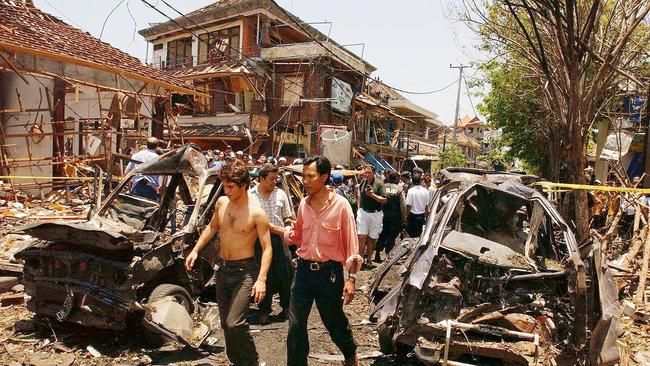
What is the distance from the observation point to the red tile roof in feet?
35.8

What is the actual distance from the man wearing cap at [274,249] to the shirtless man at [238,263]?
162cm

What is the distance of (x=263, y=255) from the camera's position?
4.05 metres

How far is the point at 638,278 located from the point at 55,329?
8.10 metres

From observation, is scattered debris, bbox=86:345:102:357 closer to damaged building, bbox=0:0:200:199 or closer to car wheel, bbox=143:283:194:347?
car wheel, bbox=143:283:194:347

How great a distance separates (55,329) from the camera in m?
4.95

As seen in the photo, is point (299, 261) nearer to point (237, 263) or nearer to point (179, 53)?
point (237, 263)

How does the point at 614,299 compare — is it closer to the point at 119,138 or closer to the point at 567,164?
the point at 567,164

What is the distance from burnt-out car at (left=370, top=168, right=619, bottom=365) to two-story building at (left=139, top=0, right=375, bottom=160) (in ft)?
68.7

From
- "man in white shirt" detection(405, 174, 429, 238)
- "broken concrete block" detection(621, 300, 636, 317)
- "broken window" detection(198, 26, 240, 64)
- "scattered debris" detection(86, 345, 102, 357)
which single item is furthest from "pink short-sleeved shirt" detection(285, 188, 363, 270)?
"broken window" detection(198, 26, 240, 64)

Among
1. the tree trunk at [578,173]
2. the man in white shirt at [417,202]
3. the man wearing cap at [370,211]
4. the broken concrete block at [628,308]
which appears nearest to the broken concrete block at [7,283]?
the man wearing cap at [370,211]

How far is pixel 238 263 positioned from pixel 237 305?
34 cm

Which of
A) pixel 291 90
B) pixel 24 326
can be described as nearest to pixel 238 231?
pixel 24 326

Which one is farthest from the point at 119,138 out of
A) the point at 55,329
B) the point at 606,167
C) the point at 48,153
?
the point at 606,167

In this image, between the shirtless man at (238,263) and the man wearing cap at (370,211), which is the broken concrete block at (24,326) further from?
the man wearing cap at (370,211)
